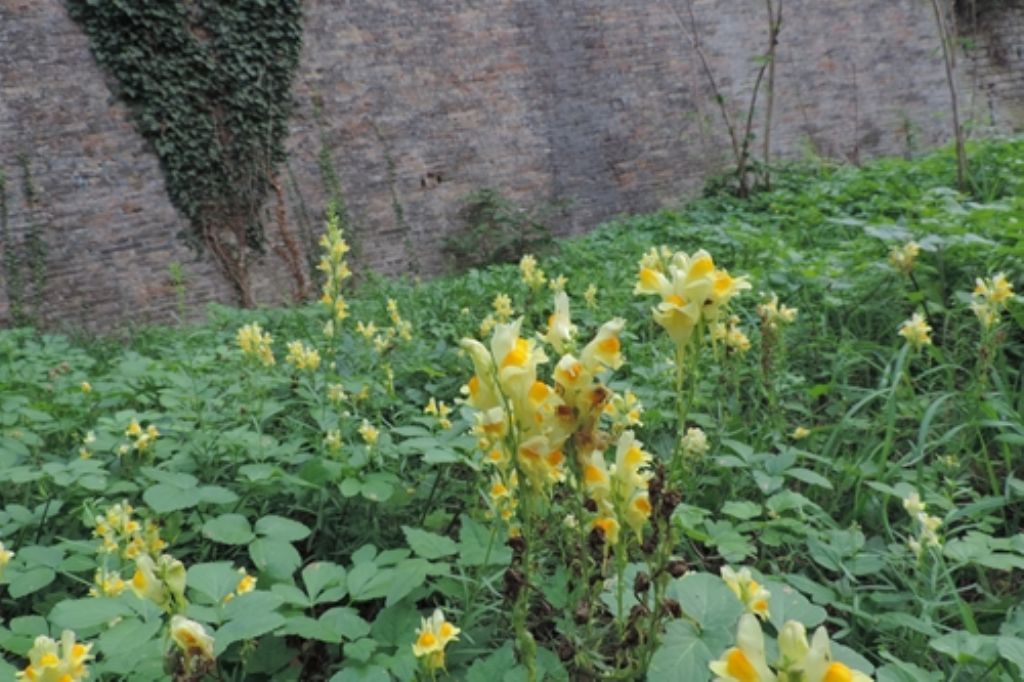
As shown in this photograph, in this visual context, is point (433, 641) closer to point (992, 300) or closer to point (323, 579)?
point (323, 579)

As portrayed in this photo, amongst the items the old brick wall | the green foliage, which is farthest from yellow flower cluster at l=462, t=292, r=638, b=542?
the green foliage

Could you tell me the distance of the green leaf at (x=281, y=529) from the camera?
4.43 feet

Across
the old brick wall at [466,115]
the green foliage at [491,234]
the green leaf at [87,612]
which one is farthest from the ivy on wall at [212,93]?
the green leaf at [87,612]

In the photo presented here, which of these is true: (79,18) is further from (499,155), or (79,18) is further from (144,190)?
(499,155)

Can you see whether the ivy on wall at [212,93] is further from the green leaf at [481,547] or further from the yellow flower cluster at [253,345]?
the green leaf at [481,547]

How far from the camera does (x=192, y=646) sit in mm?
854

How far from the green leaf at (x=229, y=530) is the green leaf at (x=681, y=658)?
2.56ft

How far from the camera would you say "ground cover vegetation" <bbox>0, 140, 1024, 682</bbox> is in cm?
92

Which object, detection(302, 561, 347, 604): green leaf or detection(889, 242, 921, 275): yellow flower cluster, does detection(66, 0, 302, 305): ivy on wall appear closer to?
detection(889, 242, 921, 275): yellow flower cluster

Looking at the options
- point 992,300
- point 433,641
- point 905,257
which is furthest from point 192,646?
point 905,257

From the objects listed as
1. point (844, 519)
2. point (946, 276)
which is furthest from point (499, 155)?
point (844, 519)

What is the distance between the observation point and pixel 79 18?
6.89 m

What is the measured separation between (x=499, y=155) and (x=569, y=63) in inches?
54.4

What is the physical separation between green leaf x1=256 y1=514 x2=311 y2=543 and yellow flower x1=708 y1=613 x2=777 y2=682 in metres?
0.89
